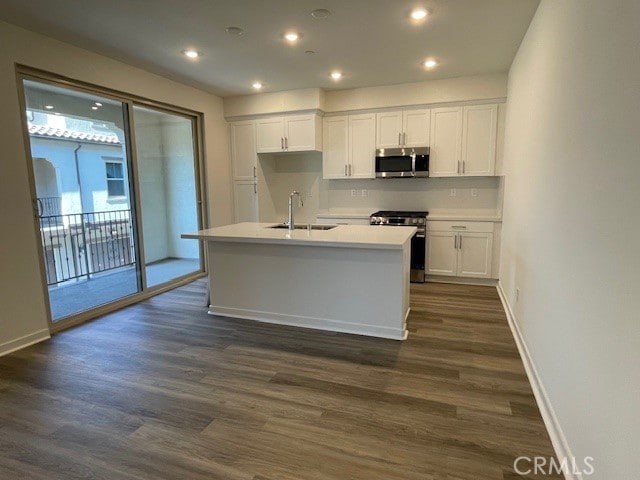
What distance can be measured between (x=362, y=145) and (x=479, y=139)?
1.50 meters

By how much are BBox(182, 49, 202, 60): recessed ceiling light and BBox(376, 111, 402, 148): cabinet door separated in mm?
2388

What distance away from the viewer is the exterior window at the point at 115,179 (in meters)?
4.07

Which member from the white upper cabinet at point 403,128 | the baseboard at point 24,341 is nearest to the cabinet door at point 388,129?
the white upper cabinet at point 403,128

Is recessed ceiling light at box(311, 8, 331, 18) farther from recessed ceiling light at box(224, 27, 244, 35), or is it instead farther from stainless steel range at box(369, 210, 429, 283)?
stainless steel range at box(369, 210, 429, 283)

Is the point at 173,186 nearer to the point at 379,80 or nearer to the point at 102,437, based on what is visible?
the point at 379,80

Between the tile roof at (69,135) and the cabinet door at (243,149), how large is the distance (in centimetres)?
184

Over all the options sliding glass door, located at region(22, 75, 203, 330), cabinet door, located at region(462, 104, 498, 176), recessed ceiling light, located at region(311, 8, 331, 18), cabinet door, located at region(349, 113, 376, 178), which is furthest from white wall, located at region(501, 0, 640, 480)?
sliding glass door, located at region(22, 75, 203, 330)

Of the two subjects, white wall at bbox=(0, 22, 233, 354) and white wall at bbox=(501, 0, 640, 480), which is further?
white wall at bbox=(0, 22, 233, 354)

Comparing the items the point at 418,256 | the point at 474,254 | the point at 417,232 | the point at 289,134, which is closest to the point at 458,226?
the point at 474,254

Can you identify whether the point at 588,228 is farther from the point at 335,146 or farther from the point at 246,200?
the point at 246,200

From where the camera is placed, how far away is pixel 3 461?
181 cm

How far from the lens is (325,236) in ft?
10.6

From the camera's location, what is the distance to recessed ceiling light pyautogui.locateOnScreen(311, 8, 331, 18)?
2.80 metres

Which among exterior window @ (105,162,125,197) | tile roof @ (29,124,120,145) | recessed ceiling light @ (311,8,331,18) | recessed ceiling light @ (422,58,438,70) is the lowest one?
exterior window @ (105,162,125,197)
